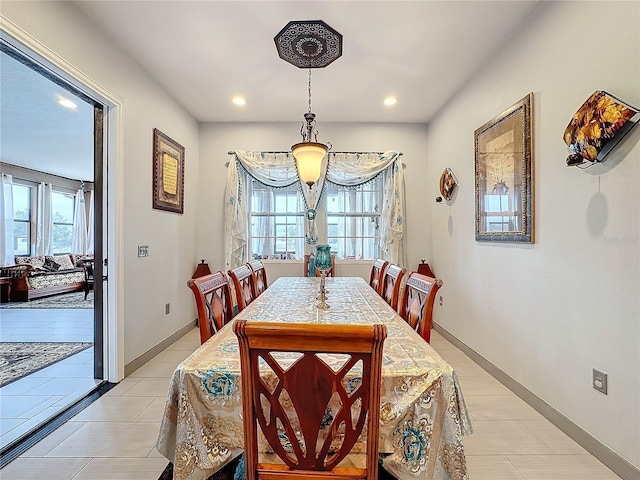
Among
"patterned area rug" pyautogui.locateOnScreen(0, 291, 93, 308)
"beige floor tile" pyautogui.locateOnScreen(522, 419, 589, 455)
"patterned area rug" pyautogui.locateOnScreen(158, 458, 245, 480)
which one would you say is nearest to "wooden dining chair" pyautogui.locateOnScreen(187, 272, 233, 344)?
"patterned area rug" pyautogui.locateOnScreen(158, 458, 245, 480)

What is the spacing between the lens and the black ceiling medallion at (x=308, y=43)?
7.52 feet

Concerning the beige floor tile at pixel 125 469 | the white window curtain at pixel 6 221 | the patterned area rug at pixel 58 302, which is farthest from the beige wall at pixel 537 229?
the white window curtain at pixel 6 221

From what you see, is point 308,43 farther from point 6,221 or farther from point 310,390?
point 6,221

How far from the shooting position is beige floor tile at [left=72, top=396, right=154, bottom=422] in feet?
6.79

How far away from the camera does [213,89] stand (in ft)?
11.0

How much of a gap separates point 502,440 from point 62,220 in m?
9.90

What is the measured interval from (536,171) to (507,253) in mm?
687

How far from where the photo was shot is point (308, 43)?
8.09 ft

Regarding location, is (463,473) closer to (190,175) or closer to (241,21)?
(241,21)

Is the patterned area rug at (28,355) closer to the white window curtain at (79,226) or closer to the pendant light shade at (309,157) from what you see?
the pendant light shade at (309,157)

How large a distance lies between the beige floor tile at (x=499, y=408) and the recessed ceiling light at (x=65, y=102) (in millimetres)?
5082

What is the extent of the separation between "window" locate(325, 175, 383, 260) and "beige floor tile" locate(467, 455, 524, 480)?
2951mm

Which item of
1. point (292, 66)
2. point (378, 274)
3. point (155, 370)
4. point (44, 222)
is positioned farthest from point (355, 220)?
point (44, 222)

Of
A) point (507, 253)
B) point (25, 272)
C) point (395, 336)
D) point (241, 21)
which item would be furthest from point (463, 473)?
point (25, 272)
